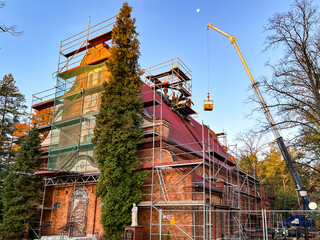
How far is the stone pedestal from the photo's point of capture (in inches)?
569

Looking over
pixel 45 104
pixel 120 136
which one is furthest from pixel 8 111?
pixel 120 136

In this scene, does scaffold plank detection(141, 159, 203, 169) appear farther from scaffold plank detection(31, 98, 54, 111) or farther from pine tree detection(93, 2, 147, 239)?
scaffold plank detection(31, 98, 54, 111)

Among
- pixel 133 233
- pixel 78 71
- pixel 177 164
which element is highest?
pixel 78 71

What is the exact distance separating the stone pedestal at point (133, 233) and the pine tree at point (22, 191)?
785 centimetres

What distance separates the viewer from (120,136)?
52.9ft

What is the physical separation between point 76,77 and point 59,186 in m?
8.35

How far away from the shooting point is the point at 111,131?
16.5 m

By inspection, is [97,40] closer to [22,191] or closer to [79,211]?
[22,191]

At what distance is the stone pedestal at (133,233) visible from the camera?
14445mm

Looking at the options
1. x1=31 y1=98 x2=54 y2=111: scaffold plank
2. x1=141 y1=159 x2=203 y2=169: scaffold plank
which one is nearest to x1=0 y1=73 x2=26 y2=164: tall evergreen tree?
x1=31 y1=98 x2=54 y2=111: scaffold plank

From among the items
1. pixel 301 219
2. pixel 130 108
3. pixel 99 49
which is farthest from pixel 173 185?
pixel 301 219

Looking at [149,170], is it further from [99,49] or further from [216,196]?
[99,49]

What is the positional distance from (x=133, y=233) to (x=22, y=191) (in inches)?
374

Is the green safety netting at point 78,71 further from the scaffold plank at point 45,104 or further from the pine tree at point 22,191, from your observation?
the pine tree at point 22,191
